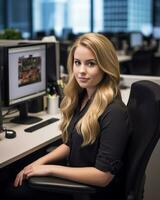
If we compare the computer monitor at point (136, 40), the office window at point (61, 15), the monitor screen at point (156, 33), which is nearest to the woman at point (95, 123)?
the computer monitor at point (136, 40)

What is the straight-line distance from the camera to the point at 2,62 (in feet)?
7.59

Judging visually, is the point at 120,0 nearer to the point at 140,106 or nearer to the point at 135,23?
the point at 135,23

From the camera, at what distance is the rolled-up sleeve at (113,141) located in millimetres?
1566

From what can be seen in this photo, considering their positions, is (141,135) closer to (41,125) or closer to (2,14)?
(41,125)

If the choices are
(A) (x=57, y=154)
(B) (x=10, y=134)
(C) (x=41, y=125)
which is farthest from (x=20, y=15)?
(A) (x=57, y=154)

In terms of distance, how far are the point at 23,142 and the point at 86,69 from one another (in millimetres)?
593

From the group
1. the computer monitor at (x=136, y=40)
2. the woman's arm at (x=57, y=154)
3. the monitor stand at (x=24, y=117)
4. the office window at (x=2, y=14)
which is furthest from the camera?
the office window at (x=2, y=14)

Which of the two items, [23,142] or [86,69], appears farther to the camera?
[23,142]

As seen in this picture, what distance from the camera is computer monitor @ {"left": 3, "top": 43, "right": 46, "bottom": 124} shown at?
2322 mm

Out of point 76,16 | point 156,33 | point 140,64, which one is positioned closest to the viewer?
point 140,64

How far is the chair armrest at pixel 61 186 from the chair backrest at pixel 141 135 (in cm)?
16

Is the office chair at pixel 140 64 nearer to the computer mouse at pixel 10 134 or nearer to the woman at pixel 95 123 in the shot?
the computer mouse at pixel 10 134

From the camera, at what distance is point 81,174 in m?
1.60

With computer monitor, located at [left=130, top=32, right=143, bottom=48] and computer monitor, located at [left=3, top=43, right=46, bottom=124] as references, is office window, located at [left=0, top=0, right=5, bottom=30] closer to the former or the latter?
computer monitor, located at [left=130, top=32, right=143, bottom=48]
